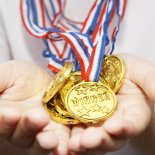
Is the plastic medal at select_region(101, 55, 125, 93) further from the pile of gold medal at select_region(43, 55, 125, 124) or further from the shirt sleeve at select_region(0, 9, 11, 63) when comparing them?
the shirt sleeve at select_region(0, 9, 11, 63)

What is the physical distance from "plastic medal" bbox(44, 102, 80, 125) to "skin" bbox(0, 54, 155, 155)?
1cm

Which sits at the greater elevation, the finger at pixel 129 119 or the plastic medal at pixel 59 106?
the finger at pixel 129 119

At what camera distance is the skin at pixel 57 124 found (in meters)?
0.57

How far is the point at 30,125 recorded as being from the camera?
60 centimetres

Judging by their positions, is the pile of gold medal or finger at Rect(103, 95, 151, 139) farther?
the pile of gold medal

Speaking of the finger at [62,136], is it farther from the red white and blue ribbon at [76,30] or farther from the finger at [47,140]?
the red white and blue ribbon at [76,30]

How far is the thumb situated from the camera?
2.14ft

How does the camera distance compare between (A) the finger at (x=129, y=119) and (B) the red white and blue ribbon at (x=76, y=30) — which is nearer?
(A) the finger at (x=129, y=119)

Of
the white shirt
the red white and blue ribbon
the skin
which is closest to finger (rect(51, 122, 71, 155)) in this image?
the skin

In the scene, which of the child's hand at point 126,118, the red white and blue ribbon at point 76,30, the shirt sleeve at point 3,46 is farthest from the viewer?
the shirt sleeve at point 3,46

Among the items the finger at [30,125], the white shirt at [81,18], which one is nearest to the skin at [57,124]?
the finger at [30,125]

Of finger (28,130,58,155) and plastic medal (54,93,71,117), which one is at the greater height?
finger (28,130,58,155)

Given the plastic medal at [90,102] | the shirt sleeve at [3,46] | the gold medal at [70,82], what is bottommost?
the shirt sleeve at [3,46]

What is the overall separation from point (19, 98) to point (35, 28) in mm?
226
